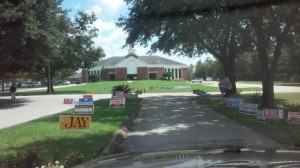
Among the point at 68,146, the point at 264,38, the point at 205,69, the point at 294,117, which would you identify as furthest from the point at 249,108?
the point at 205,69

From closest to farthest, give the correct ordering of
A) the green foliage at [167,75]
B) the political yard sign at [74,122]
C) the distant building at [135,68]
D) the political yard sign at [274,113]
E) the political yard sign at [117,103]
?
the political yard sign at [74,122]
the political yard sign at [274,113]
the political yard sign at [117,103]
the green foliage at [167,75]
the distant building at [135,68]

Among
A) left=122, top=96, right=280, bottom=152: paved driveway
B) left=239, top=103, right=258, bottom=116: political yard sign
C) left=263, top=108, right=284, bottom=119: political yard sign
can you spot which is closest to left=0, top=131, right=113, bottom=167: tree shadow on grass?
left=122, top=96, right=280, bottom=152: paved driveway

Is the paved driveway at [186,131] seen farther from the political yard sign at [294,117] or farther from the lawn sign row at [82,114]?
the lawn sign row at [82,114]

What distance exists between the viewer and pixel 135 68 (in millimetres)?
128250

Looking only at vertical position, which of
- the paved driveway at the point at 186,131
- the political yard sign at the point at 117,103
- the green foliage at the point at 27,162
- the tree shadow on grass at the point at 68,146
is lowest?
the paved driveway at the point at 186,131

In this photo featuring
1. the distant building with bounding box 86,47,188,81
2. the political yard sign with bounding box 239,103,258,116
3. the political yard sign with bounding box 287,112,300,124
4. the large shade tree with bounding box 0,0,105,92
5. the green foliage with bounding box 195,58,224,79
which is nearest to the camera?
the political yard sign with bounding box 287,112,300,124

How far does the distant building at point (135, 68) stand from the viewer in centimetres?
12825

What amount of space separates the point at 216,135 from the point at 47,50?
74.8 ft

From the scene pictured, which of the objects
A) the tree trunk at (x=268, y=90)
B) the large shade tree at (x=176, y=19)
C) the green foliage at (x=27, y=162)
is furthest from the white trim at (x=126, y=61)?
the green foliage at (x=27, y=162)

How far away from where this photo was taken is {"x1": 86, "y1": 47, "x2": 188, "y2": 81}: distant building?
128250 millimetres

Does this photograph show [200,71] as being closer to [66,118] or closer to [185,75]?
[185,75]

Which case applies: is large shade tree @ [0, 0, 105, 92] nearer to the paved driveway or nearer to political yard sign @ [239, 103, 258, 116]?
the paved driveway

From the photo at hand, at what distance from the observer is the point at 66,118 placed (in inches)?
455

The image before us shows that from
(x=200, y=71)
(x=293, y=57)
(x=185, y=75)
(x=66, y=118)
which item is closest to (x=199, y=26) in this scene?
(x=66, y=118)
